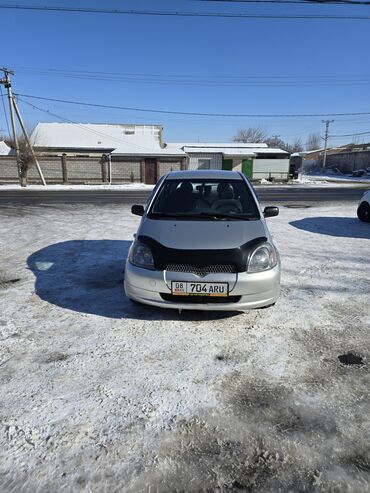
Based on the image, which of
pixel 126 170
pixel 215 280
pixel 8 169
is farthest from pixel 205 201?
pixel 8 169

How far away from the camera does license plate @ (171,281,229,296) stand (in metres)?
3.40

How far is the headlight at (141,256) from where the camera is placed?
3635 millimetres

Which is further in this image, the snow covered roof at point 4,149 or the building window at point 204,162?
the building window at point 204,162

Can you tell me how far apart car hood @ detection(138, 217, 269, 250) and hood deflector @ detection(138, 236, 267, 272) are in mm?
62

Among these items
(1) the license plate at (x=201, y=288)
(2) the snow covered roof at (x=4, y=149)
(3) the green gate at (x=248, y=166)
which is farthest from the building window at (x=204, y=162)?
(1) the license plate at (x=201, y=288)

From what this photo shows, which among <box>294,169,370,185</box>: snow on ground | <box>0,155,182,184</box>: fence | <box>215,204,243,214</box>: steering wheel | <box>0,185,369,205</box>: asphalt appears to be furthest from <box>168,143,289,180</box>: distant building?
<box>215,204,243,214</box>: steering wheel

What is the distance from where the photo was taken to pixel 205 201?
4.78 m

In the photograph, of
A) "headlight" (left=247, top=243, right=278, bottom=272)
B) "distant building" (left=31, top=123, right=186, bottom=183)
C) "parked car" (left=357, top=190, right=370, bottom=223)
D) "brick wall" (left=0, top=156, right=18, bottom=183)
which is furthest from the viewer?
"distant building" (left=31, top=123, right=186, bottom=183)

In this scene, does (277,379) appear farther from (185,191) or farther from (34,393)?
(185,191)

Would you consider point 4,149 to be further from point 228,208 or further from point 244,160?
point 228,208

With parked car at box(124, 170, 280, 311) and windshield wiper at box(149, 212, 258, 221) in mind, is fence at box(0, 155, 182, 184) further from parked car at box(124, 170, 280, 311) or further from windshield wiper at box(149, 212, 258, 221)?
parked car at box(124, 170, 280, 311)

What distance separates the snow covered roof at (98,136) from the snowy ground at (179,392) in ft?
112

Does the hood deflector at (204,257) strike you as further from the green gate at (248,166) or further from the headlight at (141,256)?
the green gate at (248,166)

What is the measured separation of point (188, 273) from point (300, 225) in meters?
7.29
